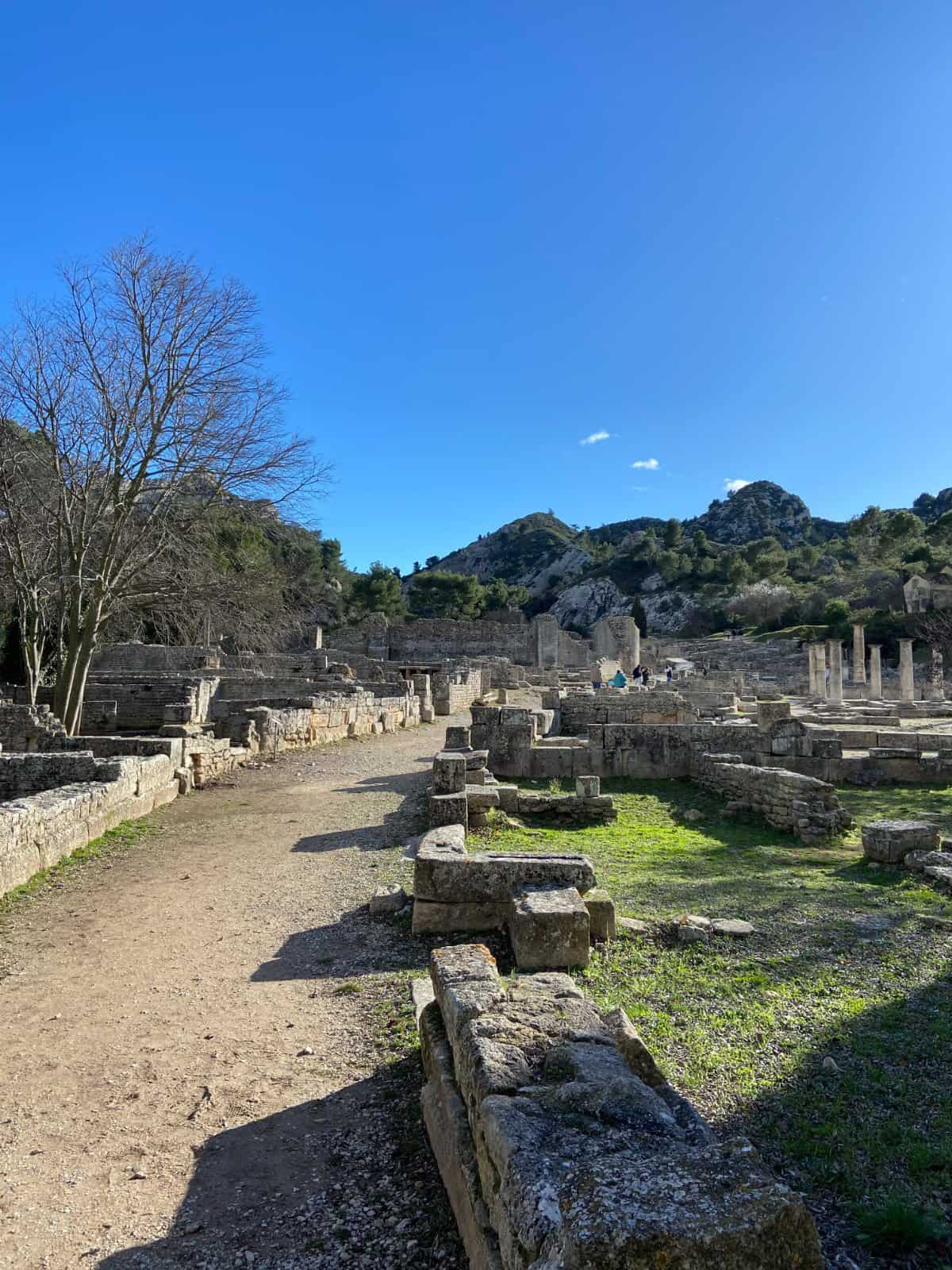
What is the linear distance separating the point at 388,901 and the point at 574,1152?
4.31 m

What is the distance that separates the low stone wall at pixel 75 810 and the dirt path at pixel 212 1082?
0.57 metres

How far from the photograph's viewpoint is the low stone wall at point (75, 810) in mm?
7293

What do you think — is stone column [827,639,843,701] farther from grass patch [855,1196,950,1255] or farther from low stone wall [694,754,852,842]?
grass patch [855,1196,950,1255]

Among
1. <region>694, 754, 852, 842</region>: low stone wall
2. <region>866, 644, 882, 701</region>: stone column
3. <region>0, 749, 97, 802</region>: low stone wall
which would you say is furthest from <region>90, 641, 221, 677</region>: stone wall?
<region>866, 644, 882, 701</region>: stone column

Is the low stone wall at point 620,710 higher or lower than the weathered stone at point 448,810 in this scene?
higher

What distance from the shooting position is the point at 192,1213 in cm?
287

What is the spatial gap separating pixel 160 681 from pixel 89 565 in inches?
312

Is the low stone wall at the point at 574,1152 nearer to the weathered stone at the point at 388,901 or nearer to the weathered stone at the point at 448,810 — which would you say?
the weathered stone at the point at 388,901

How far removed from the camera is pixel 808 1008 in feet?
14.5

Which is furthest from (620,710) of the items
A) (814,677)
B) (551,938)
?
(814,677)

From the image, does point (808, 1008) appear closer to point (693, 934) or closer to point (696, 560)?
point (693, 934)

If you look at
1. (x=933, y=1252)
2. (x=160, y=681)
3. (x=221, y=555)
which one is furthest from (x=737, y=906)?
(x=160, y=681)

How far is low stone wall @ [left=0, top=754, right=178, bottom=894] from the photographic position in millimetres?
7293

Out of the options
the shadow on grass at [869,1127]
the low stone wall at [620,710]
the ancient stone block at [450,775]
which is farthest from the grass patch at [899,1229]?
the low stone wall at [620,710]
